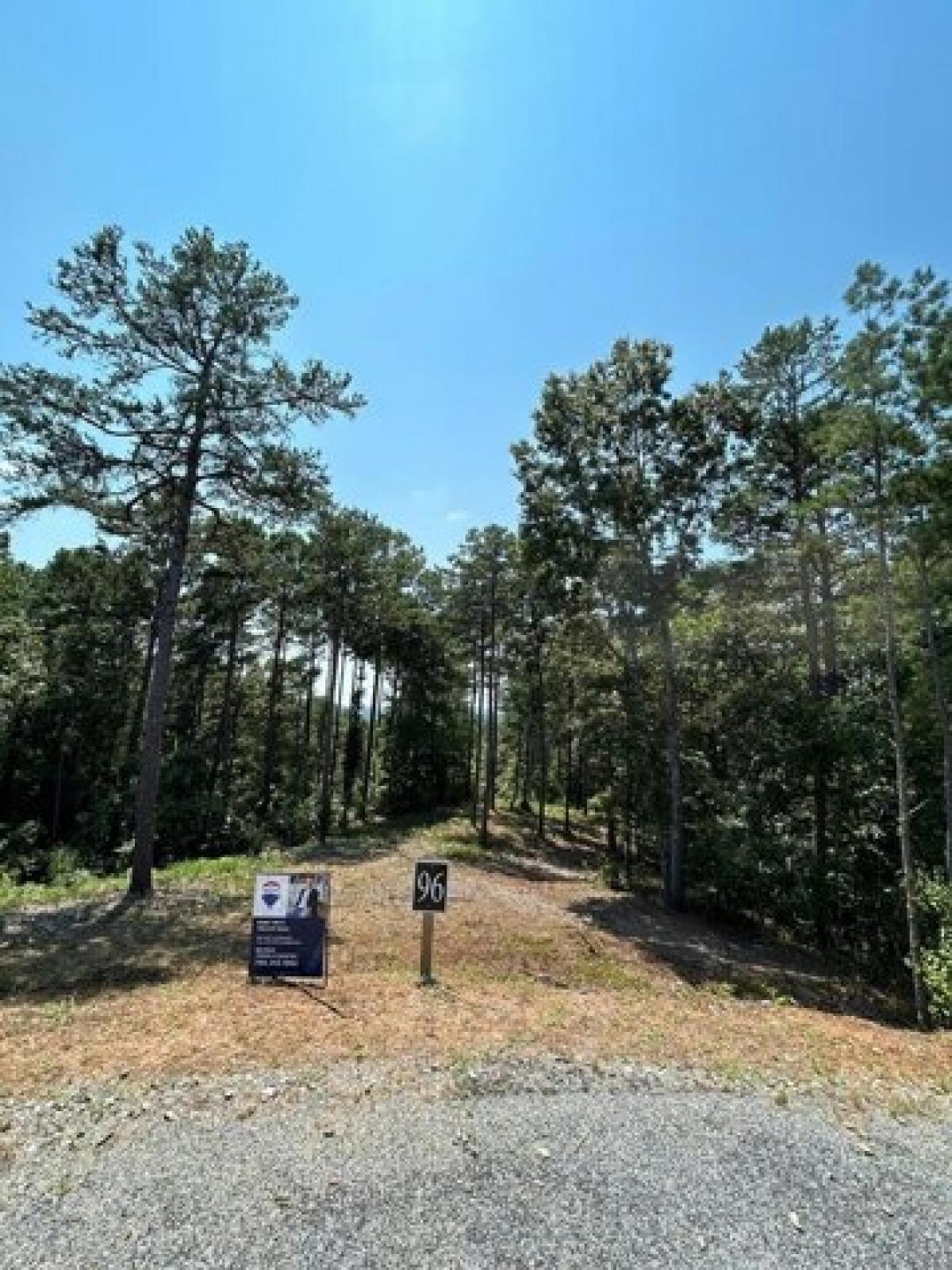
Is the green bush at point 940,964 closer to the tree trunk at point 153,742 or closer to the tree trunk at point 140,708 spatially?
the tree trunk at point 153,742

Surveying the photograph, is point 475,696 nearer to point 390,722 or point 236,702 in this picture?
point 390,722

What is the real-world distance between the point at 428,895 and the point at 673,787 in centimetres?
974

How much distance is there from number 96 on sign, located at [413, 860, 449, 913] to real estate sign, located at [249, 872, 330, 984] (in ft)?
3.03

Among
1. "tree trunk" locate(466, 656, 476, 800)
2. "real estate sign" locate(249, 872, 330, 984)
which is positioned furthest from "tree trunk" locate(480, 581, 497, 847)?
"real estate sign" locate(249, 872, 330, 984)

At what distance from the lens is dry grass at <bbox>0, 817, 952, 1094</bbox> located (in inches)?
225

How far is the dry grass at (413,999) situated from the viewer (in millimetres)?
5723

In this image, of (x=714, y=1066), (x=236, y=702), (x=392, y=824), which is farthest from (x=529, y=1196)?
(x=236, y=702)

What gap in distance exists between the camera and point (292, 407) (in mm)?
13125

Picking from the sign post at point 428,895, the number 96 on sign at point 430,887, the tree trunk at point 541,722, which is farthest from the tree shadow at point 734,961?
the tree trunk at point 541,722

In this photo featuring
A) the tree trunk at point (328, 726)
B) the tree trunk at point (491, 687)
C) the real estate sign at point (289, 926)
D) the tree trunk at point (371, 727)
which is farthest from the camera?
the tree trunk at point (371, 727)

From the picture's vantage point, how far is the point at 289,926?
7.39 m

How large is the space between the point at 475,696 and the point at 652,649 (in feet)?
47.8

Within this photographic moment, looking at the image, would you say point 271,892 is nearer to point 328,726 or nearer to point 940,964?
point 940,964

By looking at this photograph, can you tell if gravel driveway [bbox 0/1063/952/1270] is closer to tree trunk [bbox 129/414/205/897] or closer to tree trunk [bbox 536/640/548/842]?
tree trunk [bbox 129/414/205/897]
